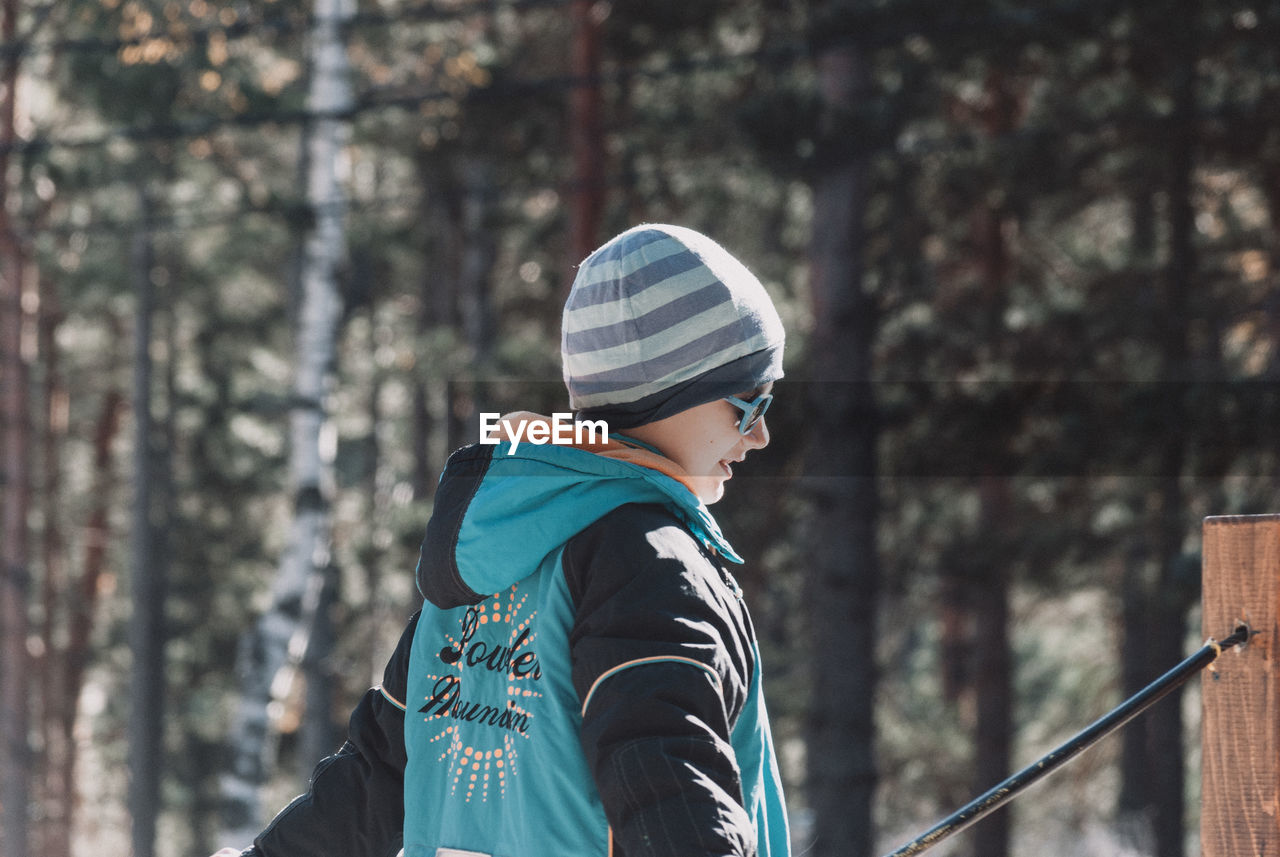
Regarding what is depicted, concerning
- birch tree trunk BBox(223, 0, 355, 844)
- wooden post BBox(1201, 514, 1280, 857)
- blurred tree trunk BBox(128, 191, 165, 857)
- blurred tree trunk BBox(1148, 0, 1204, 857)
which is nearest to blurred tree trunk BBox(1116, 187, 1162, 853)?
blurred tree trunk BBox(1148, 0, 1204, 857)

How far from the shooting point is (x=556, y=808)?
1.44 m

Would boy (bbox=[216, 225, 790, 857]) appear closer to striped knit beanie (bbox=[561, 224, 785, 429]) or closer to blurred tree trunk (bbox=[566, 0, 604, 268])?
striped knit beanie (bbox=[561, 224, 785, 429])

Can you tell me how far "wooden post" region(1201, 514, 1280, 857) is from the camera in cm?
211

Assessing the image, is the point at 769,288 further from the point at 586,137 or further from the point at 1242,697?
the point at 1242,697

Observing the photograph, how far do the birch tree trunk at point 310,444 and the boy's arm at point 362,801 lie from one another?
24.4ft

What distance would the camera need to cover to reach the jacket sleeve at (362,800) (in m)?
1.81

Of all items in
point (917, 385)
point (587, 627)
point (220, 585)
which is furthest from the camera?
point (220, 585)

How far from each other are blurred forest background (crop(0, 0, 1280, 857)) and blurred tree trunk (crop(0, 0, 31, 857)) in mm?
60

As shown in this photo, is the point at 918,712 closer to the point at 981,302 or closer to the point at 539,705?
the point at 981,302

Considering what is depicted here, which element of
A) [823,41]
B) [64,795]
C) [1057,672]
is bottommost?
[64,795]

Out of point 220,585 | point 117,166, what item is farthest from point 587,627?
point 220,585

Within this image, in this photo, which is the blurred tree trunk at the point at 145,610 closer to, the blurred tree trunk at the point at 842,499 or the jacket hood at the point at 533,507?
the blurred tree trunk at the point at 842,499

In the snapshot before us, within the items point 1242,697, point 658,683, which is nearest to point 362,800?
point 658,683

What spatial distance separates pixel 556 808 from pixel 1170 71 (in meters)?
11.3
